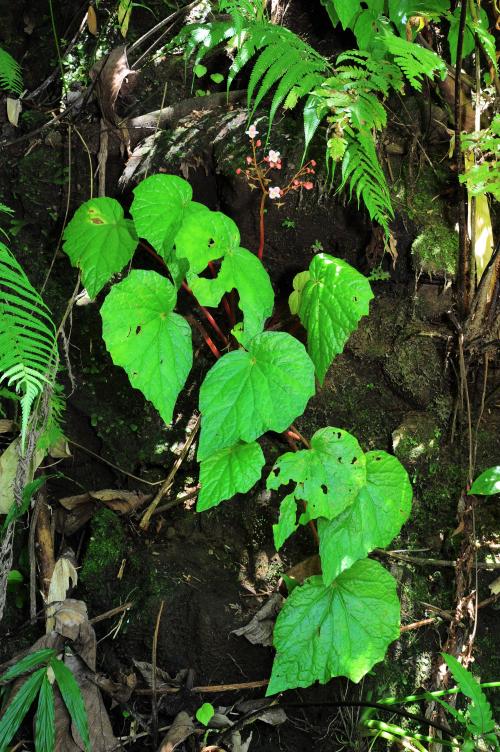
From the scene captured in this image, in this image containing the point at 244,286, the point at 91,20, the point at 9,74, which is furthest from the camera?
the point at 91,20

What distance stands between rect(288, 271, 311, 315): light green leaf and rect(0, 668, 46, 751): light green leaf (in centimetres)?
131

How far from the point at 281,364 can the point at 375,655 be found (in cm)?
88

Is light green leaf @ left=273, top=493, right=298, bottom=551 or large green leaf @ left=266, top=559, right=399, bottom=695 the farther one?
light green leaf @ left=273, top=493, right=298, bottom=551

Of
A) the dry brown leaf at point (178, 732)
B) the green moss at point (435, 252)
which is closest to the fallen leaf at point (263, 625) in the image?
the dry brown leaf at point (178, 732)

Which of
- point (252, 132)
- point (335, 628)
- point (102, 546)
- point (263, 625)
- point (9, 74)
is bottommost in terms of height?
point (263, 625)

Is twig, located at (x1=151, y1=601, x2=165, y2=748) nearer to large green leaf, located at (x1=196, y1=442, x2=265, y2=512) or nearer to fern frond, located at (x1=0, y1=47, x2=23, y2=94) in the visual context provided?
large green leaf, located at (x1=196, y1=442, x2=265, y2=512)

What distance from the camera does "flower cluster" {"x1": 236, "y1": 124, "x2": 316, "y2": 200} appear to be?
82.9 inches

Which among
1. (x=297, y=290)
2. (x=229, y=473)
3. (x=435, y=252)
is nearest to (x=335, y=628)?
(x=229, y=473)

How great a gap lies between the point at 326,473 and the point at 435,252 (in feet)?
3.08

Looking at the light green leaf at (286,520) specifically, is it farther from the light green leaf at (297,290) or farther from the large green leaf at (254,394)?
the light green leaf at (297,290)

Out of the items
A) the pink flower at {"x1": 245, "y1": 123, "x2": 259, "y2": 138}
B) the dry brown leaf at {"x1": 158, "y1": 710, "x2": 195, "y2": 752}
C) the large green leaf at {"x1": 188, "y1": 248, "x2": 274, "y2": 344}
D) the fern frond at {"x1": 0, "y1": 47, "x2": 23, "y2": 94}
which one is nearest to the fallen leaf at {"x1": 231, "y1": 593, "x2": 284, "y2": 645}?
the dry brown leaf at {"x1": 158, "y1": 710, "x2": 195, "y2": 752}

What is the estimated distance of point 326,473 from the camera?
1.94 metres

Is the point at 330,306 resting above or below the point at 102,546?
above

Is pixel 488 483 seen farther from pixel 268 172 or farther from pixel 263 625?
pixel 268 172
